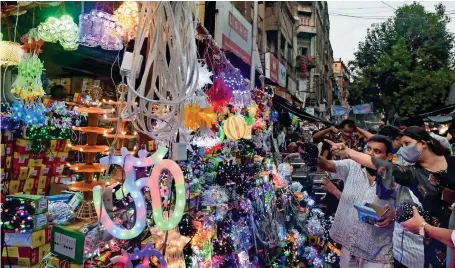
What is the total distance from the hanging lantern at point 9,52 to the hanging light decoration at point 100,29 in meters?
0.92

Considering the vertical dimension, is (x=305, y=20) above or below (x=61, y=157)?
A: above

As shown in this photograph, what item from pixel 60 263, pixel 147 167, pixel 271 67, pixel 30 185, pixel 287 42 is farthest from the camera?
pixel 287 42

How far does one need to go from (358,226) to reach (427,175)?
89 cm

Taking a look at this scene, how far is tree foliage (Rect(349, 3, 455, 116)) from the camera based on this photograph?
733 inches

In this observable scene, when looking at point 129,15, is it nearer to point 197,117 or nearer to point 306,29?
point 197,117

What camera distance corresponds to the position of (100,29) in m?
2.98

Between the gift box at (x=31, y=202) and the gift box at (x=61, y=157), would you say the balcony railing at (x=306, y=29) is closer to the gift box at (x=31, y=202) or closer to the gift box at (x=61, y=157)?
the gift box at (x=61, y=157)

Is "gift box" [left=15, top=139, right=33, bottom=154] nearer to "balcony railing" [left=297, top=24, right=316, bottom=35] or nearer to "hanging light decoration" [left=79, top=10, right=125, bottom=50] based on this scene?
"hanging light decoration" [left=79, top=10, right=125, bottom=50]

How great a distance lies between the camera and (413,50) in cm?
2005

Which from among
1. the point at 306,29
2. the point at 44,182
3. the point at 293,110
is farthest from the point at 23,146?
the point at 306,29

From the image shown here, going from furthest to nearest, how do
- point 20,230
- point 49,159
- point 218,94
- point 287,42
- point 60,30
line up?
point 287,42
point 49,159
point 218,94
point 60,30
point 20,230

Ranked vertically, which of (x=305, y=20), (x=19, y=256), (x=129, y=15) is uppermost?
(x=305, y=20)

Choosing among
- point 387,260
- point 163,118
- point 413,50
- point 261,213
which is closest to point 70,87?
point 261,213

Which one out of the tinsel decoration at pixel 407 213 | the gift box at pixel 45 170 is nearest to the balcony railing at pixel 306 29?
the gift box at pixel 45 170
